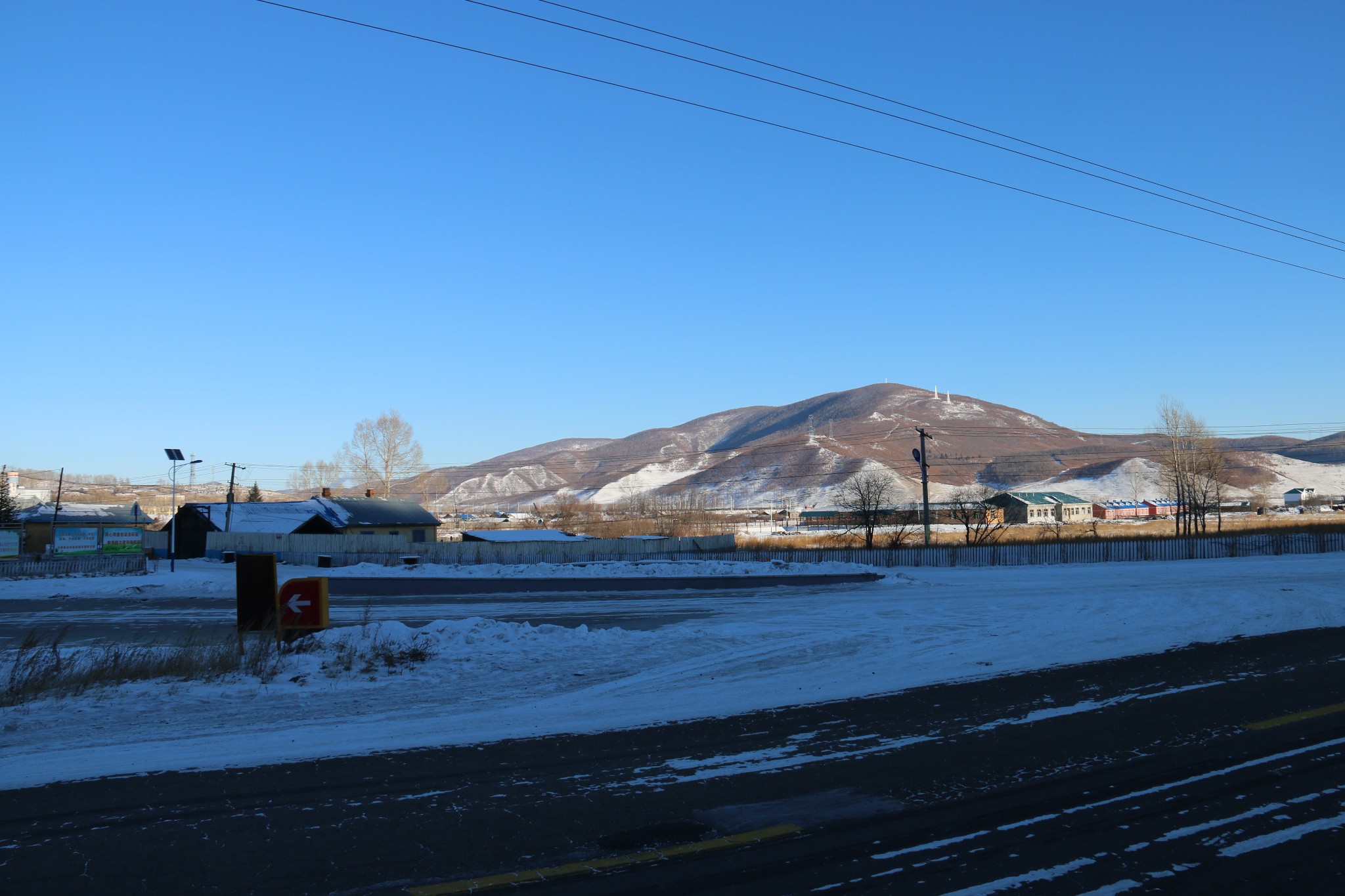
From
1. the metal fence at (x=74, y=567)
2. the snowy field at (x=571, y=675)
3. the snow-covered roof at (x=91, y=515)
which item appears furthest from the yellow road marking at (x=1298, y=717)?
the snow-covered roof at (x=91, y=515)

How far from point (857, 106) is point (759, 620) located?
11.5m

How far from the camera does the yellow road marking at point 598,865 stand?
15.6 feet

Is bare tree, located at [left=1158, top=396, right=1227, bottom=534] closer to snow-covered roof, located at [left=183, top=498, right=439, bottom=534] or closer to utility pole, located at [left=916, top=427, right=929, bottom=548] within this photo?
utility pole, located at [left=916, top=427, right=929, bottom=548]

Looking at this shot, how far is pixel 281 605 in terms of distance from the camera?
13.0 metres

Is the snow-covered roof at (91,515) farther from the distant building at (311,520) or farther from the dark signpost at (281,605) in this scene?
the dark signpost at (281,605)

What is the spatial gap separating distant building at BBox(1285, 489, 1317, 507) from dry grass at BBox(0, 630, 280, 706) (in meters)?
189

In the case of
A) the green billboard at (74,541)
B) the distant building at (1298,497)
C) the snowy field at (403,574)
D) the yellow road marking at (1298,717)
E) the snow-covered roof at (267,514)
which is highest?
the distant building at (1298,497)

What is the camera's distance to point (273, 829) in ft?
18.9

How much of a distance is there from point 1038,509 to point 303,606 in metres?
150

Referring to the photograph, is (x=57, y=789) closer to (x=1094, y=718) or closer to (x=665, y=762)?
(x=665, y=762)

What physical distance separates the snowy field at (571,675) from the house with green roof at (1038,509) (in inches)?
4952

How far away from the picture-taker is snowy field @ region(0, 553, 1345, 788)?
8.33 meters

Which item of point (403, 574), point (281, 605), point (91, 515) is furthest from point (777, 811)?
point (91, 515)

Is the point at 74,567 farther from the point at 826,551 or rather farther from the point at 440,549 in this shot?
the point at 826,551
